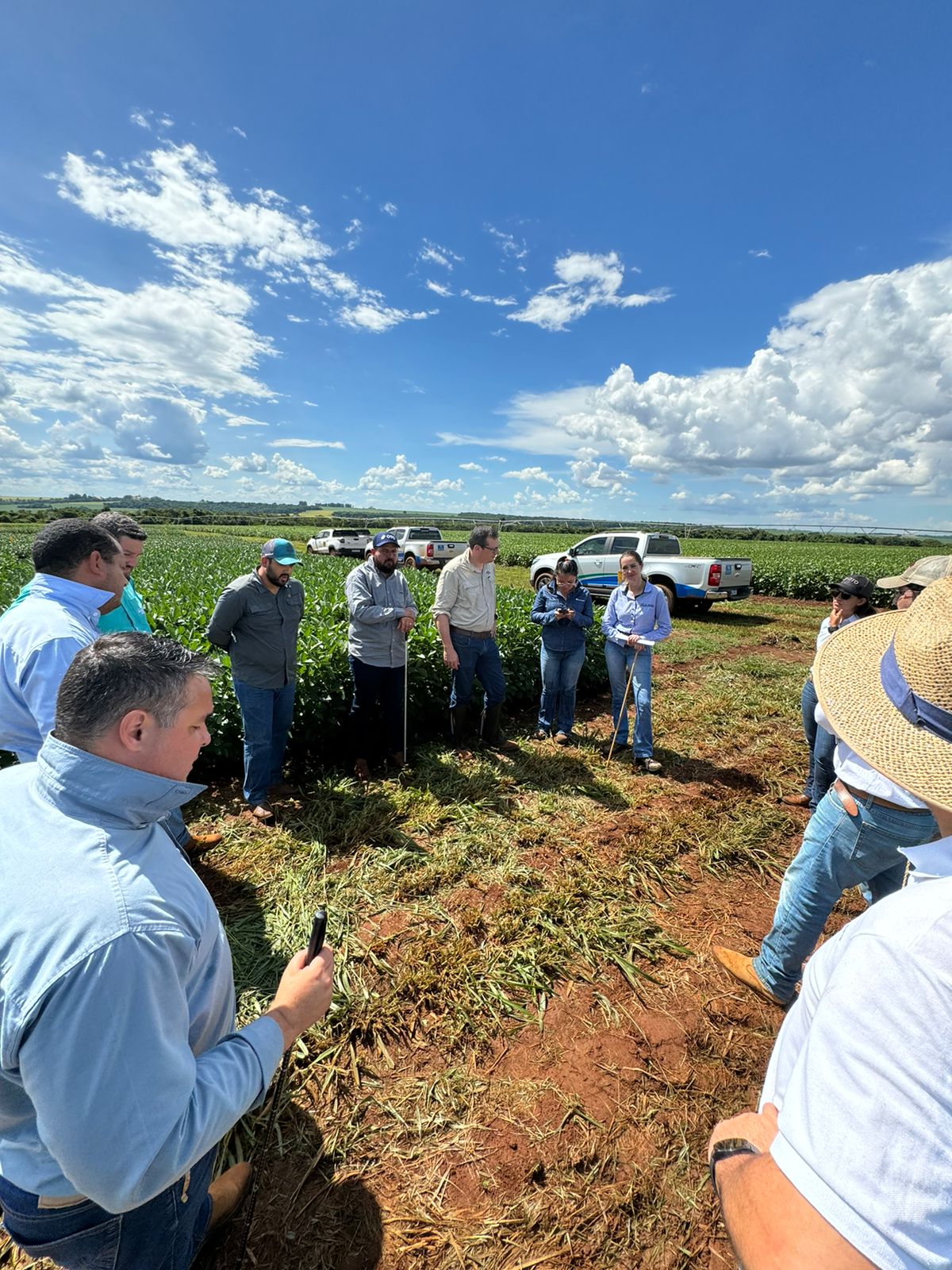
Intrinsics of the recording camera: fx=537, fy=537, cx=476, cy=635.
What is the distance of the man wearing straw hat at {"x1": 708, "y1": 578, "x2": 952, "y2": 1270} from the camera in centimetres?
76

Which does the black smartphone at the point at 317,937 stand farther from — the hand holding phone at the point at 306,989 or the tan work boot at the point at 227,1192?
the tan work boot at the point at 227,1192

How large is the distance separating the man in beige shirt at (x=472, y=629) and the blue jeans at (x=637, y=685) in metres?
1.30

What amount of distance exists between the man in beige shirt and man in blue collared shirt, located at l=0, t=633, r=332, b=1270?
4158mm

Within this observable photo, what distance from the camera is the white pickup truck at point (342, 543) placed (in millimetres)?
37531

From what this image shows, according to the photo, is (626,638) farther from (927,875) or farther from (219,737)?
(927,875)

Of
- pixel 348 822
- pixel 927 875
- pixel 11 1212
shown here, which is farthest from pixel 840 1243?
pixel 348 822

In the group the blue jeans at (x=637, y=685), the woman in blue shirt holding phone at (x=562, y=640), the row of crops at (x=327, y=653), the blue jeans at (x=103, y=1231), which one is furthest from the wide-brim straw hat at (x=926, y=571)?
the blue jeans at (x=103, y=1231)

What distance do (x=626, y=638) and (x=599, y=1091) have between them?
13.0ft

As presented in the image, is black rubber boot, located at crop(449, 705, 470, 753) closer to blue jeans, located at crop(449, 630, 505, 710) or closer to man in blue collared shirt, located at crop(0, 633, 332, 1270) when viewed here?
blue jeans, located at crop(449, 630, 505, 710)

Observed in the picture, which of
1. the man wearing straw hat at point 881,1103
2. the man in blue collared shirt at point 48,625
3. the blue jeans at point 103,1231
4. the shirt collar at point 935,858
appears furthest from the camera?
the man in blue collared shirt at point 48,625

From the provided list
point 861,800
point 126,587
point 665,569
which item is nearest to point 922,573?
point 861,800

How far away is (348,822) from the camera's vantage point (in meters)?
4.56

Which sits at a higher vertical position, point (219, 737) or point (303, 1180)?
point (219, 737)

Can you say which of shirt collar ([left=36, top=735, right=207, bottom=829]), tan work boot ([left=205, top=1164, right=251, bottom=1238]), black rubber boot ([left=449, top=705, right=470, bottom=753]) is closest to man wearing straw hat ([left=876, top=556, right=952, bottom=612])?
black rubber boot ([left=449, top=705, right=470, bottom=753])
